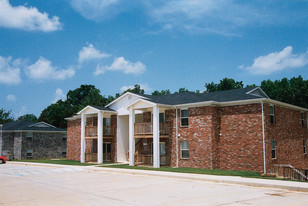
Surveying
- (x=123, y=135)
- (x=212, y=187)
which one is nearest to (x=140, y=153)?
(x=123, y=135)

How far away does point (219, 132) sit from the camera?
84.3 ft

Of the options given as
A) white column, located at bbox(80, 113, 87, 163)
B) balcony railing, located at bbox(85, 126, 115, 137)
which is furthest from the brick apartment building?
white column, located at bbox(80, 113, 87, 163)

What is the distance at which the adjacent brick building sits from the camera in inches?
1817

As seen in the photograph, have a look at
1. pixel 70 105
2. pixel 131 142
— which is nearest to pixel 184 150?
pixel 131 142

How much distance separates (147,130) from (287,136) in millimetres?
12367

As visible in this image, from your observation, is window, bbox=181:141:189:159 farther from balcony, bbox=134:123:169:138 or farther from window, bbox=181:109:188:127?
balcony, bbox=134:123:169:138

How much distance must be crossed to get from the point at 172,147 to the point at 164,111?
3458 millimetres

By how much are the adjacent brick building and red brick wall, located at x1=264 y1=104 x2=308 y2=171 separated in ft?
113

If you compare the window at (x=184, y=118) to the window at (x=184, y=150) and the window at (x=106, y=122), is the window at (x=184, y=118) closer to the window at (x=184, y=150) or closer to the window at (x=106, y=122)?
the window at (x=184, y=150)

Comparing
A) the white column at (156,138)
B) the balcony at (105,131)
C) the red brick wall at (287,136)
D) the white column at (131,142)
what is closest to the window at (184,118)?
the white column at (156,138)

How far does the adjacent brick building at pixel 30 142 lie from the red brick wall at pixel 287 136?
34469mm

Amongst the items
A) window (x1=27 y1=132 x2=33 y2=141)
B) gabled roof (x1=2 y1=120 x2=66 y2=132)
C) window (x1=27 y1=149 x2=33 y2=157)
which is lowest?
window (x1=27 y1=149 x2=33 y2=157)

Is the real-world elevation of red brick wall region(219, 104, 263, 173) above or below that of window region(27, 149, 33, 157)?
above

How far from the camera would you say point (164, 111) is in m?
28.9
